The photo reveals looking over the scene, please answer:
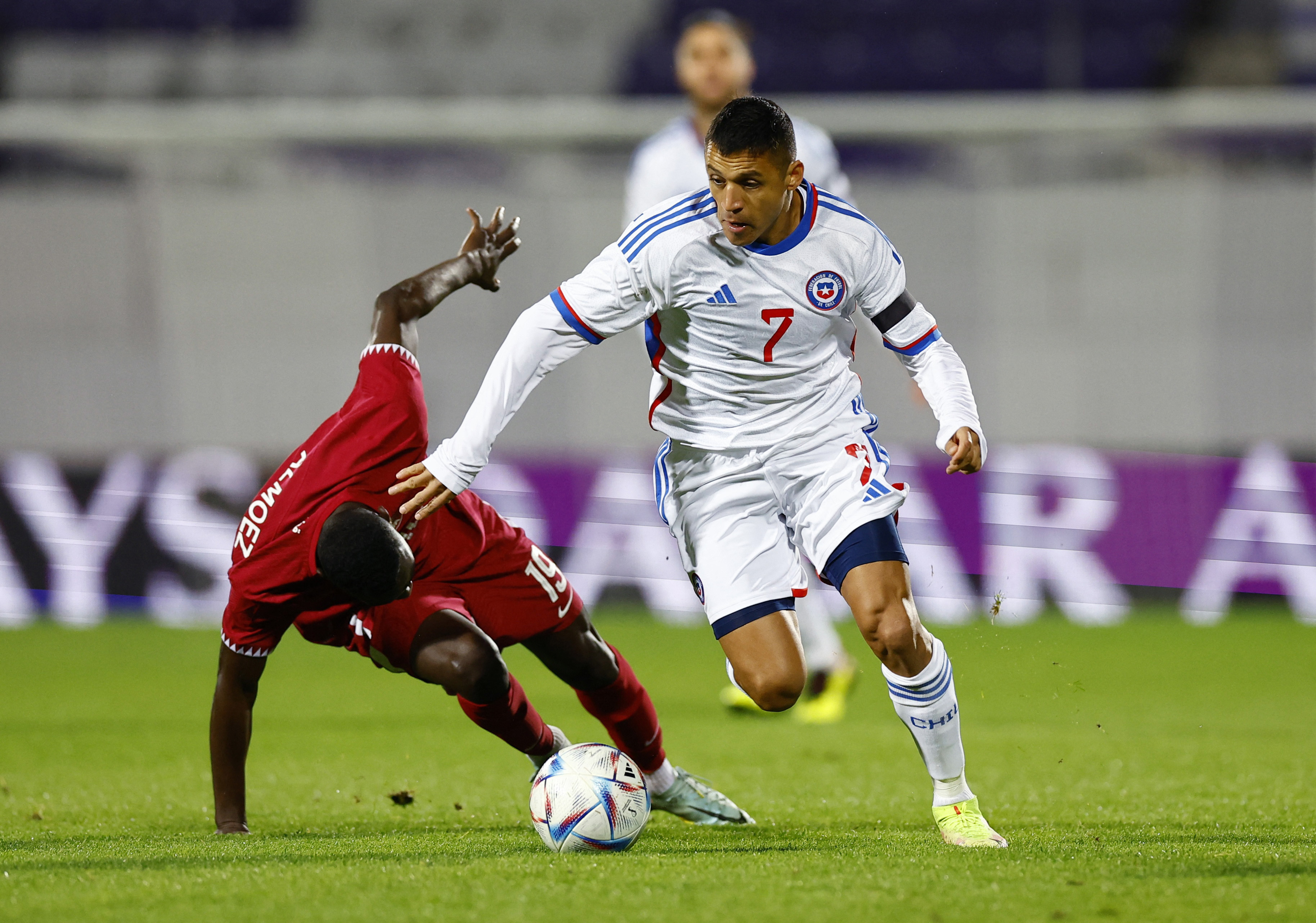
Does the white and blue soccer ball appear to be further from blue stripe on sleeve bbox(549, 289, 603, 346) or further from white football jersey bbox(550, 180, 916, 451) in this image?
blue stripe on sleeve bbox(549, 289, 603, 346)

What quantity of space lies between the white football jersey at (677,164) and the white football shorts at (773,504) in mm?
2348

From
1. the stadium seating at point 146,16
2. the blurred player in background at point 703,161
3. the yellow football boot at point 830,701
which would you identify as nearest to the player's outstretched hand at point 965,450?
the blurred player in background at point 703,161

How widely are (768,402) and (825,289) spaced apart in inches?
14.1

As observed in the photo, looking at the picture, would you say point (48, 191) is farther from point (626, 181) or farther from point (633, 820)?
point (633, 820)

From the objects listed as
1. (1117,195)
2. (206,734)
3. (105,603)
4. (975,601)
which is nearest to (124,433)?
(105,603)

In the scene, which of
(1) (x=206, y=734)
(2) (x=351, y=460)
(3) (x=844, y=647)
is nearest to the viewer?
(2) (x=351, y=460)

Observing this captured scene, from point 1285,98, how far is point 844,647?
5.54 meters

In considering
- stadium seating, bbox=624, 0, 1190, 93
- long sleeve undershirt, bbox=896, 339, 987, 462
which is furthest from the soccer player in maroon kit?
stadium seating, bbox=624, 0, 1190, 93

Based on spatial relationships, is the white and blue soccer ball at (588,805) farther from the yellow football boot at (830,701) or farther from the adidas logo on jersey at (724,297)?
the yellow football boot at (830,701)

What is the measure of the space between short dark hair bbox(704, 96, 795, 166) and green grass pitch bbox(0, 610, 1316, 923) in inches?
55.1

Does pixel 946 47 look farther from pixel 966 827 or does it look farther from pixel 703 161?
pixel 966 827

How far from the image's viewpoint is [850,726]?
6.41 metres

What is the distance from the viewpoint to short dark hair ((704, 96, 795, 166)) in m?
3.74

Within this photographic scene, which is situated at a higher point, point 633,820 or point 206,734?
point 633,820
